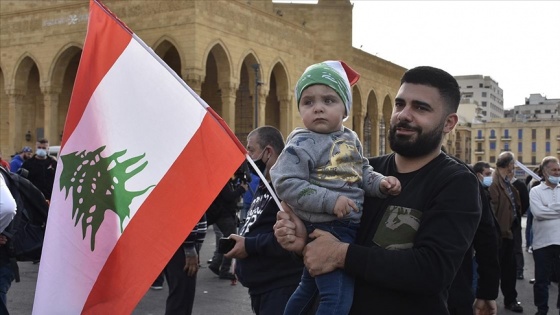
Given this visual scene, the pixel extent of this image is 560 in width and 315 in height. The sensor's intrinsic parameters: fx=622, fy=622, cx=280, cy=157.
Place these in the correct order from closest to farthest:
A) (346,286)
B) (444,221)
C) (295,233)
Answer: (444,221) → (346,286) → (295,233)

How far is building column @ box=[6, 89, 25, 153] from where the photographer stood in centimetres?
3116

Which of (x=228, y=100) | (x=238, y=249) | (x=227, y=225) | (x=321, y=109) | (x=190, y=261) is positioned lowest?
(x=227, y=225)

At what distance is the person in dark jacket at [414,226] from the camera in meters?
2.16

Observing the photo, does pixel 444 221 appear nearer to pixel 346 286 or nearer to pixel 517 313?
pixel 346 286

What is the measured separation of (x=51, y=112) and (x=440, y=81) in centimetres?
2974

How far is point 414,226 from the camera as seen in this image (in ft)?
7.40

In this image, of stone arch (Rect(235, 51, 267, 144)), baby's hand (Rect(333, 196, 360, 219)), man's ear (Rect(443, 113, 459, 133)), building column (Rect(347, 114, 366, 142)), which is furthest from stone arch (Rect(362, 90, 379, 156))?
baby's hand (Rect(333, 196, 360, 219))

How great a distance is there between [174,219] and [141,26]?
25.5 metres

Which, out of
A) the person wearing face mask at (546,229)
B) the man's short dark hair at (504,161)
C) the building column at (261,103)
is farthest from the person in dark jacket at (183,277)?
the building column at (261,103)

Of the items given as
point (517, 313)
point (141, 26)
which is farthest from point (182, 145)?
point (141, 26)

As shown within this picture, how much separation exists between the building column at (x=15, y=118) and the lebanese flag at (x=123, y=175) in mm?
30167

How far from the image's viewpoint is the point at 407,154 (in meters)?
2.40

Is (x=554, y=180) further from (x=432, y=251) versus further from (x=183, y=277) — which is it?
(x=432, y=251)

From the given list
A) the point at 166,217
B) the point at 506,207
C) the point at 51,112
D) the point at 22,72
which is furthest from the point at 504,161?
the point at 22,72
